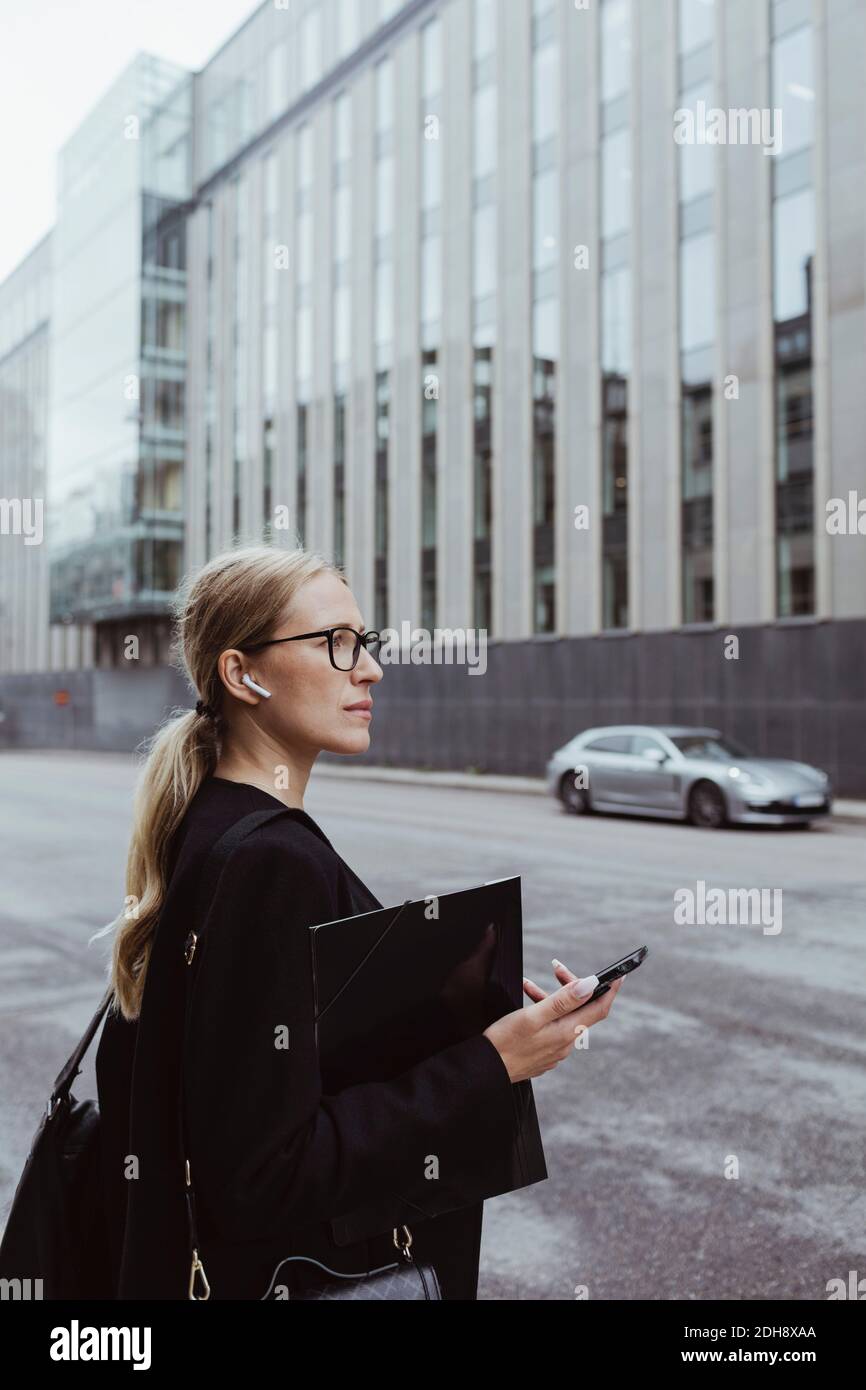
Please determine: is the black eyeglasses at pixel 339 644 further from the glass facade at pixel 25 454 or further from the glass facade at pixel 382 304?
the glass facade at pixel 25 454

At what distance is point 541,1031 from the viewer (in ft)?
5.08

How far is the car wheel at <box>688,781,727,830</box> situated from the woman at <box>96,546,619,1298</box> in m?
14.0

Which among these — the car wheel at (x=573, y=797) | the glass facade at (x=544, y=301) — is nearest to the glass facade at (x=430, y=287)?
the glass facade at (x=544, y=301)

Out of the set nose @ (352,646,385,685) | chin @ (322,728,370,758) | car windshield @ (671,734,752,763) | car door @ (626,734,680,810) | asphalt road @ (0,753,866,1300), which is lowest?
asphalt road @ (0,753,866,1300)

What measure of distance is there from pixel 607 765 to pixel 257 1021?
618 inches

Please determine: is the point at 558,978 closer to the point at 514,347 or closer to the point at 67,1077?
the point at 67,1077

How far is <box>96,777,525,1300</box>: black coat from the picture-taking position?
140 cm

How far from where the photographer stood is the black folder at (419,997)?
4.88ft

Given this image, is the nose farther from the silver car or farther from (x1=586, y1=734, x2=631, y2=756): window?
(x1=586, y1=734, x2=631, y2=756): window

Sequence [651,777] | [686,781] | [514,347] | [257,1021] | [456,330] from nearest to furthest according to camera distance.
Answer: [257,1021] → [686,781] → [651,777] → [514,347] → [456,330]

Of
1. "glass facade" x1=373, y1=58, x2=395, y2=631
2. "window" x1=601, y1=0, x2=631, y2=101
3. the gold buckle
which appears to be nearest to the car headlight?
the gold buckle

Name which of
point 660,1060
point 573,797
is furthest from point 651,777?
point 660,1060

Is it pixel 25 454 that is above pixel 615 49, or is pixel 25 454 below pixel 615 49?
below
